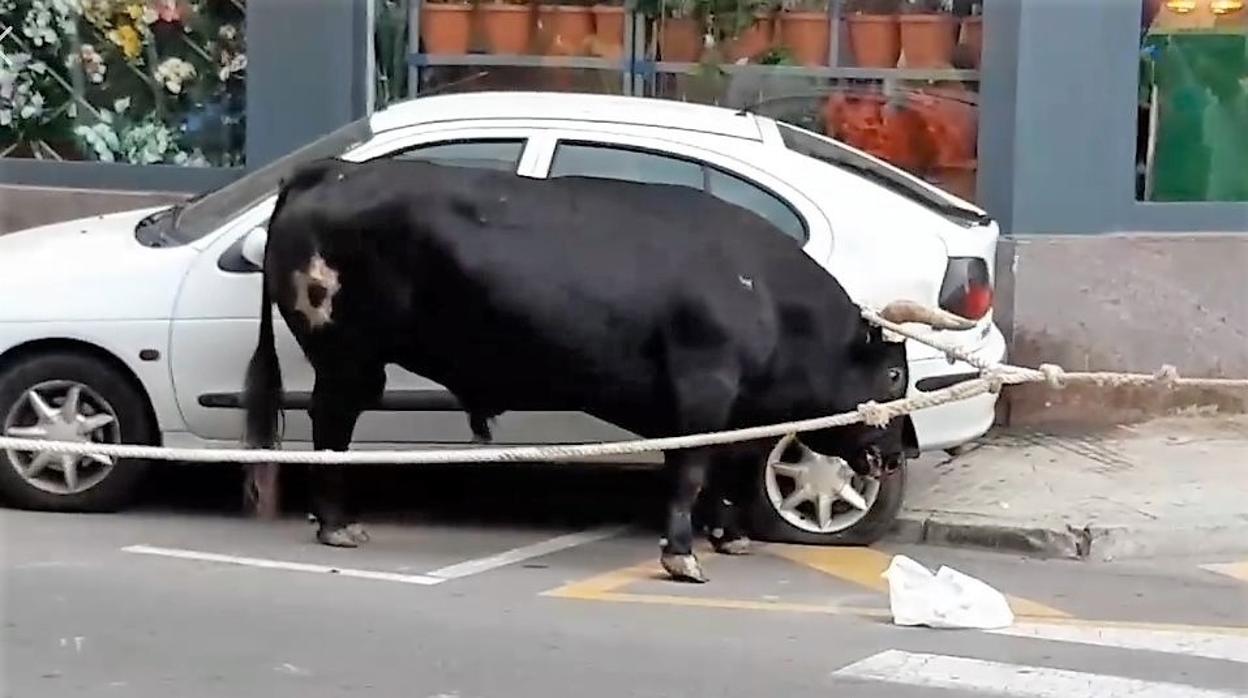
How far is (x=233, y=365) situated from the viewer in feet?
27.1

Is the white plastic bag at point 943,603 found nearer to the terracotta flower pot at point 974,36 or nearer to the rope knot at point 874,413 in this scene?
the rope knot at point 874,413

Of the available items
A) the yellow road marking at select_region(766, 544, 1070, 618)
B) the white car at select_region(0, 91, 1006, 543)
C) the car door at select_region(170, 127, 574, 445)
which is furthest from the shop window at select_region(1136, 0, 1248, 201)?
the car door at select_region(170, 127, 574, 445)

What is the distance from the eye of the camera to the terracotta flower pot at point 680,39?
38.8ft

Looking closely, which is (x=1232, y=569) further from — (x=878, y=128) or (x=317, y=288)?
(x=878, y=128)

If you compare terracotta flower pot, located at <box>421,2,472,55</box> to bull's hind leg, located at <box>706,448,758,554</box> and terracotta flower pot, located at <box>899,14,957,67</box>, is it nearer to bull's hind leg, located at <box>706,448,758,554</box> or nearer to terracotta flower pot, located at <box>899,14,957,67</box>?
terracotta flower pot, located at <box>899,14,957,67</box>

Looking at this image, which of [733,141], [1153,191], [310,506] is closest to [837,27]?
[1153,191]

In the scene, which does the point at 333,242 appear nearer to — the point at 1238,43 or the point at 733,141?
the point at 733,141

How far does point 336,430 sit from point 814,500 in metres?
1.92

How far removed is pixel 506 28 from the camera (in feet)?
40.0

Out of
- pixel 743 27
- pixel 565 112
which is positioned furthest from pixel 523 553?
pixel 743 27

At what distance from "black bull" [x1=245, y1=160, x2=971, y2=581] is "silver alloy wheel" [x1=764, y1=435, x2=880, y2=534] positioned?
0.39 m

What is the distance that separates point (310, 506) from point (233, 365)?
748 millimetres

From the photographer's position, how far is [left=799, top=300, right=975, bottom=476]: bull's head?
771cm

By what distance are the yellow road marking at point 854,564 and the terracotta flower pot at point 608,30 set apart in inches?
178
